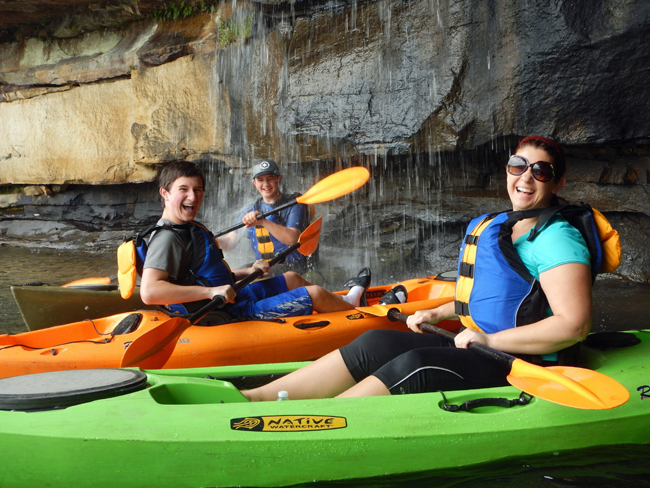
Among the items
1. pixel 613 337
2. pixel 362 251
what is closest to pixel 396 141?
pixel 362 251

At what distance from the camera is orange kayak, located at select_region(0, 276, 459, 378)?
2.61 metres

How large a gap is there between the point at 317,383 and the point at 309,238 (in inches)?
74.7

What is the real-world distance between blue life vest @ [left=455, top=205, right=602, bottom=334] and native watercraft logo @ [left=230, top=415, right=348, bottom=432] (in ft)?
1.98

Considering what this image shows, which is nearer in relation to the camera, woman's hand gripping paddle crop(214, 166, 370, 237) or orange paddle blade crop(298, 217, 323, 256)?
orange paddle blade crop(298, 217, 323, 256)

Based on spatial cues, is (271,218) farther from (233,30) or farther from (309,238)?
(233,30)

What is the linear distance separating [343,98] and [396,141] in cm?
73

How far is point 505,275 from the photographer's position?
1.76 metres

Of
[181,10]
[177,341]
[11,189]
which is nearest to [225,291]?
[177,341]

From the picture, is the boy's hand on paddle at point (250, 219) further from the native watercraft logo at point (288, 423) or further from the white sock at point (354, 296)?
the native watercraft logo at point (288, 423)

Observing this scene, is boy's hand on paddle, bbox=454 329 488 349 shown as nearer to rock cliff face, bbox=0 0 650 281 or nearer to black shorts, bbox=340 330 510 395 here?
black shorts, bbox=340 330 510 395

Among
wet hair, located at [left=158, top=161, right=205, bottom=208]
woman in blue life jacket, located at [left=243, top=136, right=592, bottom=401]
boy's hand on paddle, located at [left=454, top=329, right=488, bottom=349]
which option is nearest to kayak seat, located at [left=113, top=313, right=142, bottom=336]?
wet hair, located at [left=158, top=161, right=205, bottom=208]

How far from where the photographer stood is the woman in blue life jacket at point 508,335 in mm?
1565

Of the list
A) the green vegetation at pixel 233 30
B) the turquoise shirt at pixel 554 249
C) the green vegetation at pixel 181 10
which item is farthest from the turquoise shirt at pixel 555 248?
the green vegetation at pixel 181 10

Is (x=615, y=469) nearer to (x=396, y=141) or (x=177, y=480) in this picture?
(x=177, y=480)
